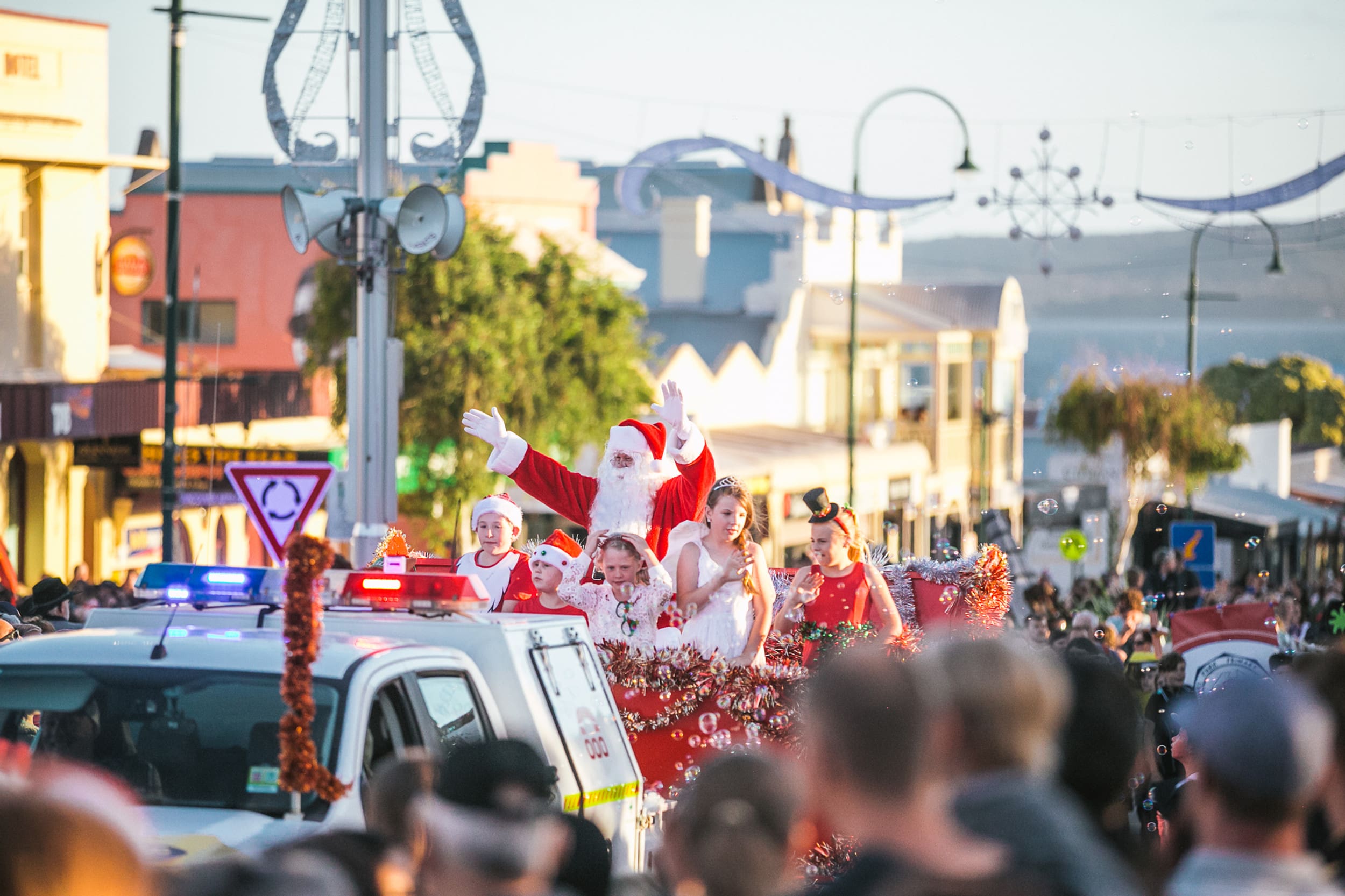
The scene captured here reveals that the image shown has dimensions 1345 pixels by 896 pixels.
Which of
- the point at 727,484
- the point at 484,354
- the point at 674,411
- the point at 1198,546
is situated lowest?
the point at 1198,546

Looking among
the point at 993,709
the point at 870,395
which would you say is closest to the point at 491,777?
the point at 993,709

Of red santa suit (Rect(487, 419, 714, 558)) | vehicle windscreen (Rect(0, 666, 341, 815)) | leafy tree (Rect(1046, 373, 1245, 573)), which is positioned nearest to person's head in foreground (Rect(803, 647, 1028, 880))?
vehicle windscreen (Rect(0, 666, 341, 815))

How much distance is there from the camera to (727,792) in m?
3.80

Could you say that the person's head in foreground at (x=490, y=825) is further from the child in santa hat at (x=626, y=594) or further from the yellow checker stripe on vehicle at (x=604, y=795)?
the child in santa hat at (x=626, y=594)

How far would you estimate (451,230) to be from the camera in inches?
435

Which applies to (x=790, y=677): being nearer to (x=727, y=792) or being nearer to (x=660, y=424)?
(x=660, y=424)

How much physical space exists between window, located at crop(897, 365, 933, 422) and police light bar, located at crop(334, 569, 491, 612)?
38.8 metres

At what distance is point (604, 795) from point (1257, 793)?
3156mm

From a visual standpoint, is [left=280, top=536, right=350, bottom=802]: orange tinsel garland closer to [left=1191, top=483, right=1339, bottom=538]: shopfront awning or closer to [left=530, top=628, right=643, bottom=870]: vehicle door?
[left=530, top=628, right=643, bottom=870]: vehicle door

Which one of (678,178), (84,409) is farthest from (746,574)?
(678,178)

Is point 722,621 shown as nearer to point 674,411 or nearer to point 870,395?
point 674,411

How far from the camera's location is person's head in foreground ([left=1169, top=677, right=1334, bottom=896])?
3.21 m

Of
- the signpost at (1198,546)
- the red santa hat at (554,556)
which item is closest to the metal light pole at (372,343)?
the red santa hat at (554,556)

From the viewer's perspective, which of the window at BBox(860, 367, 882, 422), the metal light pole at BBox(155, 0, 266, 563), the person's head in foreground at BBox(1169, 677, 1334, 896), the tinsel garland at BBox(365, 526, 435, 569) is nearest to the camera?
the person's head in foreground at BBox(1169, 677, 1334, 896)
